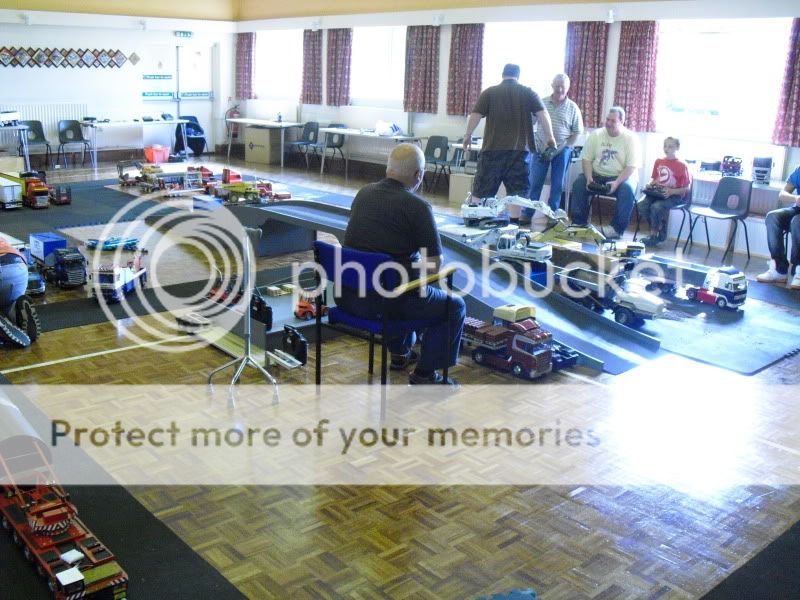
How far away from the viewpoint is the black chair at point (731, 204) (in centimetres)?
796

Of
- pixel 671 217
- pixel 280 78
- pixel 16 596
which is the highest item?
pixel 280 78

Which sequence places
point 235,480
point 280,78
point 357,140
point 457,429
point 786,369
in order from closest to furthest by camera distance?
1. point 235,480
2. point 457,429
3. point 786,369
4. point 357,140
5. point 280,78

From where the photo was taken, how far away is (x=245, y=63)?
49.8ft

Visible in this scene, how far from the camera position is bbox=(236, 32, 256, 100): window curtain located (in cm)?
1502

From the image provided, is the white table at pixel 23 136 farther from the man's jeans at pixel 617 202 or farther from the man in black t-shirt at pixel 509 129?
the man's jeans at pixel 617 202

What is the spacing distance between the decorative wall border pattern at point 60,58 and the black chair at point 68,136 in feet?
3.11

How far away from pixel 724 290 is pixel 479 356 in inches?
95.5

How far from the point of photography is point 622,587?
2941 mm

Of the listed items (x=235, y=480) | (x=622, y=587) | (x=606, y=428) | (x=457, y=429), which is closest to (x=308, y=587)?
(x=235, y=480)

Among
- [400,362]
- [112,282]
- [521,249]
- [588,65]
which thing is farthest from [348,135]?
[400,362]

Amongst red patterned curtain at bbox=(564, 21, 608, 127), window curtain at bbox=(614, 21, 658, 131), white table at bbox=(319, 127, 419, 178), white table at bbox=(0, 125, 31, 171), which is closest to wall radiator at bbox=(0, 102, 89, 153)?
white table at bbox=(0, 125, 31, 171)

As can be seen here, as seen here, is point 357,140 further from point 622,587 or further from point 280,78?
point 622,587

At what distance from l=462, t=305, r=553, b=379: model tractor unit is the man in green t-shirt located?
350 cm

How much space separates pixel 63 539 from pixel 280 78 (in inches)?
515
